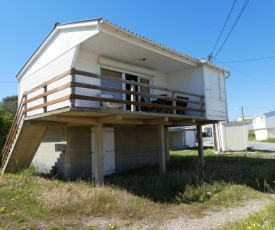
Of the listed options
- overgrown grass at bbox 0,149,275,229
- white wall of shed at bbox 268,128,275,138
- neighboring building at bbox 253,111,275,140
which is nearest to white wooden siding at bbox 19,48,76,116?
overgrown grass at bbox 0,149,275,229

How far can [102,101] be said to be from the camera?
7.57 metres

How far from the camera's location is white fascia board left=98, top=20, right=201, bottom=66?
8.29 meters

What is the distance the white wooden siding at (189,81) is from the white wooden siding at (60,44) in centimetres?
612

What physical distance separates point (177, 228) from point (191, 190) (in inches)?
109

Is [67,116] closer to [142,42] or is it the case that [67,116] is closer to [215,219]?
[142,42]

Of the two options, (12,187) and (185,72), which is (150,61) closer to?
(185,72)

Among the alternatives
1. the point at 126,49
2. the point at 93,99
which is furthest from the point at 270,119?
the point at 93,99

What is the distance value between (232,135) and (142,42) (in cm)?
1636

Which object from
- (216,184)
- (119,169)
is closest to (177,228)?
(216,184)

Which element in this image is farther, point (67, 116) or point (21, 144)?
point (21, 144)

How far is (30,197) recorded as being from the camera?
7258 millimetres

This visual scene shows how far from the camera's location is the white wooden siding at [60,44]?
915 centimetres

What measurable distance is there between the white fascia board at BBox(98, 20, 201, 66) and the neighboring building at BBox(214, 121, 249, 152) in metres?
11.9

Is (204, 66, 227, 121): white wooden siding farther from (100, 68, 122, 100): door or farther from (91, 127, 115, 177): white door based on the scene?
(91, 127, 115, 177): white door
